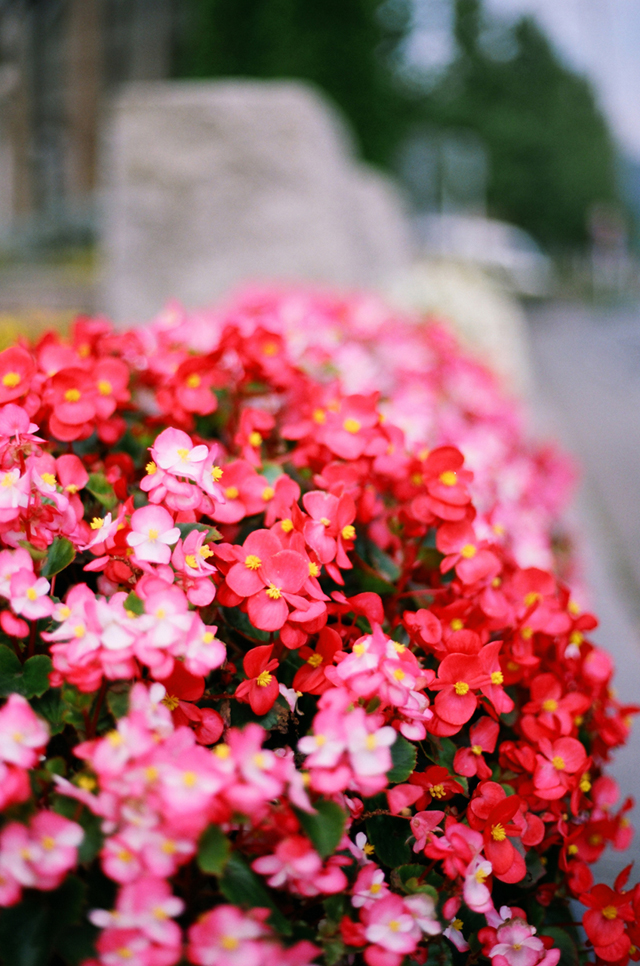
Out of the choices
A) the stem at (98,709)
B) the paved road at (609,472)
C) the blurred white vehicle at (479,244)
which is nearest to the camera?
the stem at (98,709)

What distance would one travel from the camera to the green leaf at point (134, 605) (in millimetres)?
707

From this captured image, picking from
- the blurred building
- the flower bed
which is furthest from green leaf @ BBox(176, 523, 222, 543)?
the blurred building

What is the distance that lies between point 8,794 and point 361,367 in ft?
4.62

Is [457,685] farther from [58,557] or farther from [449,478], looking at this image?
[58,557]

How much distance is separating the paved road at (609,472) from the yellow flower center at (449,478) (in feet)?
1.97

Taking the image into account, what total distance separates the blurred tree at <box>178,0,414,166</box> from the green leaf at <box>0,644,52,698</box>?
11993mm

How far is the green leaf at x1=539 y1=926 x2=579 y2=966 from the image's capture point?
84cm

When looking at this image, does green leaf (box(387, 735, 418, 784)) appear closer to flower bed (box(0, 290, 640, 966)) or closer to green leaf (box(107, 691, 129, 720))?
flower bed (box(0, 290, 640, 966))

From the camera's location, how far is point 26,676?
28.7 inches

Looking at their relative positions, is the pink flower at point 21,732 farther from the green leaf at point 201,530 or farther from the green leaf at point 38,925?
the green leaf at point 201,530

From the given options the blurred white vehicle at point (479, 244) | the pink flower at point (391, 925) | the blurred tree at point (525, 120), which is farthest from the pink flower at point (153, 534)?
the blurred tree at point (525, 120)

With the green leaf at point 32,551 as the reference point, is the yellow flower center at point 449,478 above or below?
above

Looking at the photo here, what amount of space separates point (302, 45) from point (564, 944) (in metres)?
12.4

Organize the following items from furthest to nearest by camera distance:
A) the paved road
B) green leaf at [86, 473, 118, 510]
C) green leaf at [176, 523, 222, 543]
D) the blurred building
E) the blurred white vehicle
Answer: the blurred white vehicle, the blurred building, the paved road, green leaf at [86, 473, 118, 510], green leaf at [176, 523, 222, 543]
